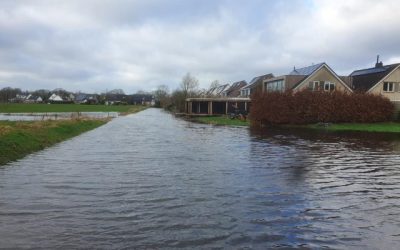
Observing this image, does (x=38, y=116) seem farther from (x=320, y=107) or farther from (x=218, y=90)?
(x=218, y=90)

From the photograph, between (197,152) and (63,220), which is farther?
(197,152)

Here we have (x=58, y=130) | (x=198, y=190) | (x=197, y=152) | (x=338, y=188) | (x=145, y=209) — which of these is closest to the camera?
(x=145, y=209)

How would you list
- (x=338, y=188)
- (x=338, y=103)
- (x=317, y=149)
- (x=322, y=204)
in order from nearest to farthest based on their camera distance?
1. (x=322, y=204)
2. (x=338, y=188)
3. (x=317, y=149)
4. (x=338, y=103)

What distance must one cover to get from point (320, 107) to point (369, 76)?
68.0ft

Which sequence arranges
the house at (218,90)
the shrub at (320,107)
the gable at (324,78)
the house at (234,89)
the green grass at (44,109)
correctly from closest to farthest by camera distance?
the shrub at (320,107) < the gable at (324,78) < the green grass at (44,109) < the house at (234,89) < the house at (218,90)

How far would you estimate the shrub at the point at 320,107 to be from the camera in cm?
4366

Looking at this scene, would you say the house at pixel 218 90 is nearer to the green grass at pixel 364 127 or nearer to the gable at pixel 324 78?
the gable at pixel 324 78

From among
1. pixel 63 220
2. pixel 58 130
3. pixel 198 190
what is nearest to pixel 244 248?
pixel 63 220

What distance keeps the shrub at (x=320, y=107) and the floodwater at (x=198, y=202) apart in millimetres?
25781

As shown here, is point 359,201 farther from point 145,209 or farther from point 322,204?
point 145,209

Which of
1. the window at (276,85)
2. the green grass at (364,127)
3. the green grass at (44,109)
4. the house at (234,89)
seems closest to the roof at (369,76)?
the window at (276,85)

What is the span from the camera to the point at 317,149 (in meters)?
22.5

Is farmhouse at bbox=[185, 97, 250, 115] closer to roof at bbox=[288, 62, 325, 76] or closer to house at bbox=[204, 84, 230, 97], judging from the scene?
roof at bbox=[288, 62, 325, 76]

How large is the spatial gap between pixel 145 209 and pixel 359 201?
524 centimetres
